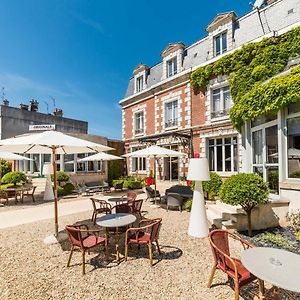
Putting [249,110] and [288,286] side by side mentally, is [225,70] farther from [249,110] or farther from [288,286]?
[288,286]

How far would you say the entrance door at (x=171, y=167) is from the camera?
16.4m

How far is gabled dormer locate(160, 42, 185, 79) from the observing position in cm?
1631

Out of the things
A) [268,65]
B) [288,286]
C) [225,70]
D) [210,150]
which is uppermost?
[225,70]

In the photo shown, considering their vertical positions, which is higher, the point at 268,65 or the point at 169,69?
the point at 169,69

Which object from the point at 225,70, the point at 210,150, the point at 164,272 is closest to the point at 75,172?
the point at 210,150

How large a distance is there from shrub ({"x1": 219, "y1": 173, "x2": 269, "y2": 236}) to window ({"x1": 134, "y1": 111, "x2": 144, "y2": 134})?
1396cm

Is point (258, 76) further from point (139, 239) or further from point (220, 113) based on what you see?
point (139, 239)

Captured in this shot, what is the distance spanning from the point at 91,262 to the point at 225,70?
39.9ft

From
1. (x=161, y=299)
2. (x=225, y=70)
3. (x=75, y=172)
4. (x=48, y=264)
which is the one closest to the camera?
(x=161, y=299)

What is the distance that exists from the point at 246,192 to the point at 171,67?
14.0m

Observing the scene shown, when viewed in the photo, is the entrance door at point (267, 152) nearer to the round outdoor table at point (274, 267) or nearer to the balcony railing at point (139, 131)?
the round outdoor table at point (274, 267)

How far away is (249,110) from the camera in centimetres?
793

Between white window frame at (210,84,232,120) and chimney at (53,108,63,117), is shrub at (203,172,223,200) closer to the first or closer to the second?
white window frame at (210,84,232,120)

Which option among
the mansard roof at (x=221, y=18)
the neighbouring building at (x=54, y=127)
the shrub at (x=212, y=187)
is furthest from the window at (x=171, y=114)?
the shrub at (x=212, y=187)
